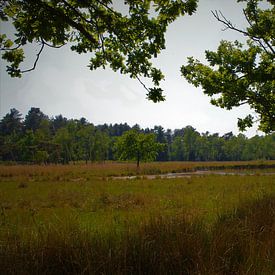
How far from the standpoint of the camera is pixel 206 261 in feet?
9.45

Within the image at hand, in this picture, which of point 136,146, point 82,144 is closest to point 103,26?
point 136,146

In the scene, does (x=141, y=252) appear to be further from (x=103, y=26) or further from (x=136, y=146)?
(x=136, y=146)

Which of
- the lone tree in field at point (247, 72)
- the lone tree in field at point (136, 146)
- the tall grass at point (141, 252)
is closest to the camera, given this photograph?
the tall grass at point (141, 252)

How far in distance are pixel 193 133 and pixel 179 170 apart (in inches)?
2313

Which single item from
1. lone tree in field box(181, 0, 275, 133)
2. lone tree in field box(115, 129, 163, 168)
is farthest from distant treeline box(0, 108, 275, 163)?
lone tree in field box(181, 0, 275, 133)

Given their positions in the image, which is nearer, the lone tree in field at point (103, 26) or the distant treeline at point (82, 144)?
the lone tree in field at point (103, 26)

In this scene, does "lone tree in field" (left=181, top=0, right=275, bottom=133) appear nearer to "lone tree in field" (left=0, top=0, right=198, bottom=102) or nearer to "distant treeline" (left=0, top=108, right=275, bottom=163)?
"lone tree in field" (left=0, top=0, right=198, bottom=102)

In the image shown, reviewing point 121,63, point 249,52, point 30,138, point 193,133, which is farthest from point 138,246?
point 193,133

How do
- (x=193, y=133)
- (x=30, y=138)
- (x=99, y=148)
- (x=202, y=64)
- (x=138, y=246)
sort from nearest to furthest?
(x=138, y=246)
(x=202, y=64)
(x=30, y=138)
(x=99, y=148)
(x=193, y=133)

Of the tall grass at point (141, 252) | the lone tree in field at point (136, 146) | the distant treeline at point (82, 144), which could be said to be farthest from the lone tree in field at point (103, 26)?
the distant treeline at point (82, 144)

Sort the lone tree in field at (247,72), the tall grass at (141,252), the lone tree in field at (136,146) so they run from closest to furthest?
the tall grass at (141,252) → the lone tree in field at (247,72) → the lone tree in field at (136,146)

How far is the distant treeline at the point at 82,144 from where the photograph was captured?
5978 cm

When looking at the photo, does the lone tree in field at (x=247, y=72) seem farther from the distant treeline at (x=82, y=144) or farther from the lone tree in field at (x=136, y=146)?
the distant treeline at (x=82, y=144)

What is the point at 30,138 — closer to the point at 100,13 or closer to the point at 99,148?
the point at 99,148
